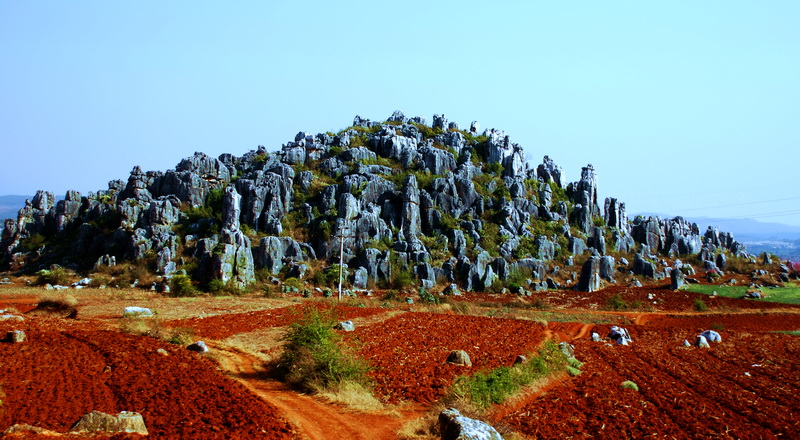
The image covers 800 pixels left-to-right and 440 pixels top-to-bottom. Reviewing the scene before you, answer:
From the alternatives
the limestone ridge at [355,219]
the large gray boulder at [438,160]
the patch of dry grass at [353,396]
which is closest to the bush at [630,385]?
the patch of dry grass at [353,396]

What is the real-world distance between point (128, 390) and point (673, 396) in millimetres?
15053

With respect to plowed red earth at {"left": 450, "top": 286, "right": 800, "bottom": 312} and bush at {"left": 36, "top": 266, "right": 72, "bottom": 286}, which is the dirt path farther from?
bush at {"left": 36, "top": 266, "right": 72, "bottom": 286}

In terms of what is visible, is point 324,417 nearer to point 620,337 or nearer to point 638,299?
point 620,337

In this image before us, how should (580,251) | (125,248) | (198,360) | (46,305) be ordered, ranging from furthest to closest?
(580,251)
(125,248)
(46,305)
(198,360)

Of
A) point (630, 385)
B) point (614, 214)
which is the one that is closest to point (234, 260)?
point (630, 385)

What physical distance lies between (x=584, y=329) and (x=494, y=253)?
→ 26811 millimetres

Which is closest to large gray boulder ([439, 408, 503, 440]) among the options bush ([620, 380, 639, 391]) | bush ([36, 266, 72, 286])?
bush ([620, 380, 639, 391])

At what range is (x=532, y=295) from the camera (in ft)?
168

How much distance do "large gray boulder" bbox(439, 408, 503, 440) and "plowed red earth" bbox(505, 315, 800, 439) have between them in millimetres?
2452

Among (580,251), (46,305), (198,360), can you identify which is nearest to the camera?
(198,360)

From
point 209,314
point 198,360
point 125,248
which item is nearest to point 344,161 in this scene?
point 125,248

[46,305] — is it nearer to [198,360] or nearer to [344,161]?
[198,360]

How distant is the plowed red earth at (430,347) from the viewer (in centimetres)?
1480

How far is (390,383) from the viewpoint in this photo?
586 inches
